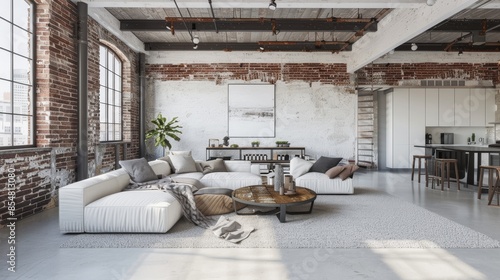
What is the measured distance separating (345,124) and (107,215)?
7.94 meters

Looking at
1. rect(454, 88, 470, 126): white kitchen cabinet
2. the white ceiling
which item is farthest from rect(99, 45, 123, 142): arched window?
rect(454, 88, 470, 126): white kitchen cabinet

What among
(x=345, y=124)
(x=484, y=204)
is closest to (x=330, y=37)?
(x=345, y=124)

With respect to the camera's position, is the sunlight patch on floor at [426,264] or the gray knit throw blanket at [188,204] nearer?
the sunlight patch on floor at [426,264]

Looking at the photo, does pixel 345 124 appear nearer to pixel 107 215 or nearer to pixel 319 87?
pixel 319 87

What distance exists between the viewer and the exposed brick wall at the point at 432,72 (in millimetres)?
9820

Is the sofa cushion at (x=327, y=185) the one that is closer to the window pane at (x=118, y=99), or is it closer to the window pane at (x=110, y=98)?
the window pane at (x=110, y=98)

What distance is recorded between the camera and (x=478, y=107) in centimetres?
982

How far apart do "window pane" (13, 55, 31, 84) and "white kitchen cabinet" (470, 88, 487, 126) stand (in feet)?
39.2

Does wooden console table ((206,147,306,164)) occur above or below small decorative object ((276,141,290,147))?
below

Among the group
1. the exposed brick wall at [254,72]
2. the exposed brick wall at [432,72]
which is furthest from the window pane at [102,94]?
the exposed brick wall at [432,72]

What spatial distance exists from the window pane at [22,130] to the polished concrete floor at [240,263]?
5.47 ft

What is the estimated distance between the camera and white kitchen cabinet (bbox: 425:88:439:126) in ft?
32.3

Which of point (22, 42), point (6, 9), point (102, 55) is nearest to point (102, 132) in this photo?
point (102, 55)

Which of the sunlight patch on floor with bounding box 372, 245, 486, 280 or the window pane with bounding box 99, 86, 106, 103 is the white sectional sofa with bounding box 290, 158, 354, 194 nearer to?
the sunlight patch on floor with bounding box 372, 245, 486, 280
